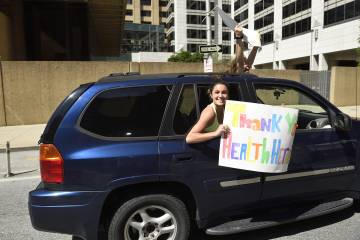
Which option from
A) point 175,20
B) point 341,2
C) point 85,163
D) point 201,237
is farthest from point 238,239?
point 175,20

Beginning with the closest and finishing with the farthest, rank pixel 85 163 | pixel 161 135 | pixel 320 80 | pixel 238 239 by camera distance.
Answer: pixel 85 163, pixel 161 135, pixel 238 239, pixel 320 80

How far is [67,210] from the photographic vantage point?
3492 mm

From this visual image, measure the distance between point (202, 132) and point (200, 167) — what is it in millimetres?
321

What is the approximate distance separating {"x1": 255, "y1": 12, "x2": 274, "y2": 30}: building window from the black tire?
67595 mm

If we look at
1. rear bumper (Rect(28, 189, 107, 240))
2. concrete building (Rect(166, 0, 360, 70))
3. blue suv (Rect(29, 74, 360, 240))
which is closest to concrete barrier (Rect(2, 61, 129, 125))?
blue suv (Rect(29, 74, 360, 240))

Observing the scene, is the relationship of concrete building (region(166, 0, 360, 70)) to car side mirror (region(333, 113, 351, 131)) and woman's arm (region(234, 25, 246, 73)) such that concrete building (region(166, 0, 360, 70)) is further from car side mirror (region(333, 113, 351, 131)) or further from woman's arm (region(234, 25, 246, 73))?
car side mirror (region(333, 113, 351, 131))

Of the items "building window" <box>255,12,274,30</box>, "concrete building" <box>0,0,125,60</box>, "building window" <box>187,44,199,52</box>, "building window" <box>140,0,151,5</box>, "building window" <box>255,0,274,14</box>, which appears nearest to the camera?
"concrete building" <box>0,0,125,60</box>

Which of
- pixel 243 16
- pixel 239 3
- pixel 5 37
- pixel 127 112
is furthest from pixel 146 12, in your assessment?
pixel 127 112

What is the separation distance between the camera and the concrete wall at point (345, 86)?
21969 millimetres

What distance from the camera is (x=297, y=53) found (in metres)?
60.3

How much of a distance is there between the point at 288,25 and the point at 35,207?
63.7m

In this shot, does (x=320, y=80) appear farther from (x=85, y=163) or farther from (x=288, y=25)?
(x=288, y=25)

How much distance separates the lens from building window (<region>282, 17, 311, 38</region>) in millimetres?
57031

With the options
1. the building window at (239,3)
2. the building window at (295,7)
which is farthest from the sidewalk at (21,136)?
the building window at (239,3)
